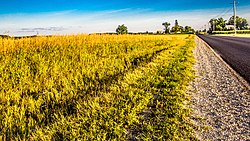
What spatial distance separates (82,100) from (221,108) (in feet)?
8.61

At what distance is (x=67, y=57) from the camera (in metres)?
9.43

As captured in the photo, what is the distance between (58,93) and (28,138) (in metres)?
2.30

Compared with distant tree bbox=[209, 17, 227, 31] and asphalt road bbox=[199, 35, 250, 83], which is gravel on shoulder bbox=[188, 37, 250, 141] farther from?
distant tree bbox=[209, 17, 227, 31]

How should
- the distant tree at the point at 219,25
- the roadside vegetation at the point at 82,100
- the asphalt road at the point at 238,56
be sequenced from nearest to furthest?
the roadside vegetation at the point at 82,100 → the asphalt road at the point at 238,56 → the distant tree at the point at 219,25

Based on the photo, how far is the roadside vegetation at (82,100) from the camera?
3.48 metres

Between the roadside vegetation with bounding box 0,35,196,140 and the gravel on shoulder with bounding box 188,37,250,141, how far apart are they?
221 mm

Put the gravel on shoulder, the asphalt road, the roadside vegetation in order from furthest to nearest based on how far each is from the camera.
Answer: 1. the asphalt road
2. the roadside vegetation
3. the gravel on shoulder

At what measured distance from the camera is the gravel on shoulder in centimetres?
337

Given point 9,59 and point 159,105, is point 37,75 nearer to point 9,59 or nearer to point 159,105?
point 9,59

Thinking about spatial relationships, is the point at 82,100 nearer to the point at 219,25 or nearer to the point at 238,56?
the point at 238,56

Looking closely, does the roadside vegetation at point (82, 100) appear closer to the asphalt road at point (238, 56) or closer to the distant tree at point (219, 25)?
the asphalt road at point (238, 56)

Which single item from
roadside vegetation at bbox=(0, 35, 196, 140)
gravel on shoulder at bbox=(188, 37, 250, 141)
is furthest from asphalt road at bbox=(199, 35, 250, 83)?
roadside vegetation at bbox=(0, 35, 196, 140)


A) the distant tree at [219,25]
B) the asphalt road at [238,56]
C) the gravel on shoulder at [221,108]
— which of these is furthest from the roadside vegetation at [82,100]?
the distant tree at [219,25]

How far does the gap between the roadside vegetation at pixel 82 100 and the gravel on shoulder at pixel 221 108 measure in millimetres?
221
